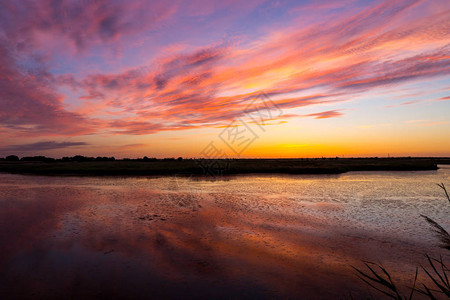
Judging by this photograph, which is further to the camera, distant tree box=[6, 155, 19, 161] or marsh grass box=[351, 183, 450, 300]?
distant tree box=[6, 155, 19, 161]

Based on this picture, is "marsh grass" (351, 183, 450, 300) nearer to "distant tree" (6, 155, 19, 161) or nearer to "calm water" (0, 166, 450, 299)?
"calm water" (0, 166, 450, 299)

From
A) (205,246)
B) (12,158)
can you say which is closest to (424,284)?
(205,246)

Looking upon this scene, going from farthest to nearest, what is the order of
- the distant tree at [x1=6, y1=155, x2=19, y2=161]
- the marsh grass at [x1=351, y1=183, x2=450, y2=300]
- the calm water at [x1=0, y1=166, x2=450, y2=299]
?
1. the distant tree at [x1=6, y1=155, x2=19, y2=161]
2. the calm water at [x1=0, y1=166, x2=450, y2=299]
3. the marsh grass at [x1=351, y1=183, x2=450, y2=300]

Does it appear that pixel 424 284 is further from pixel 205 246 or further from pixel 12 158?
pixel 12 158

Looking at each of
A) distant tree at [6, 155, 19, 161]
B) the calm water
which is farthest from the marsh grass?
distant tree at [6, 155, 19, 161]

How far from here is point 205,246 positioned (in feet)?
36.4

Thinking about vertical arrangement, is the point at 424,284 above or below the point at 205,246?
above

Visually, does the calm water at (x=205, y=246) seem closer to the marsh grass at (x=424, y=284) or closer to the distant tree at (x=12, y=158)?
the marsh grass at (x=424, y=284)

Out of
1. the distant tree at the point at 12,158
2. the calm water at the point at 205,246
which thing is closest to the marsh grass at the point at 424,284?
the calm water at the point at 205,246

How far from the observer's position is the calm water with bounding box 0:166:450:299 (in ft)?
25.6

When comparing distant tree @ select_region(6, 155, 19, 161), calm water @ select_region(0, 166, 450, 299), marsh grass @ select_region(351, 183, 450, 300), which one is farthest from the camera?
distant tree @ select_region(6, 155, 19, 161)

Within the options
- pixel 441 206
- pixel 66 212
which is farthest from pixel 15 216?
pixel 441 206

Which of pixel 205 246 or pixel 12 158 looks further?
pixel 12 158

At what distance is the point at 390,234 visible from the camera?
496 inches
